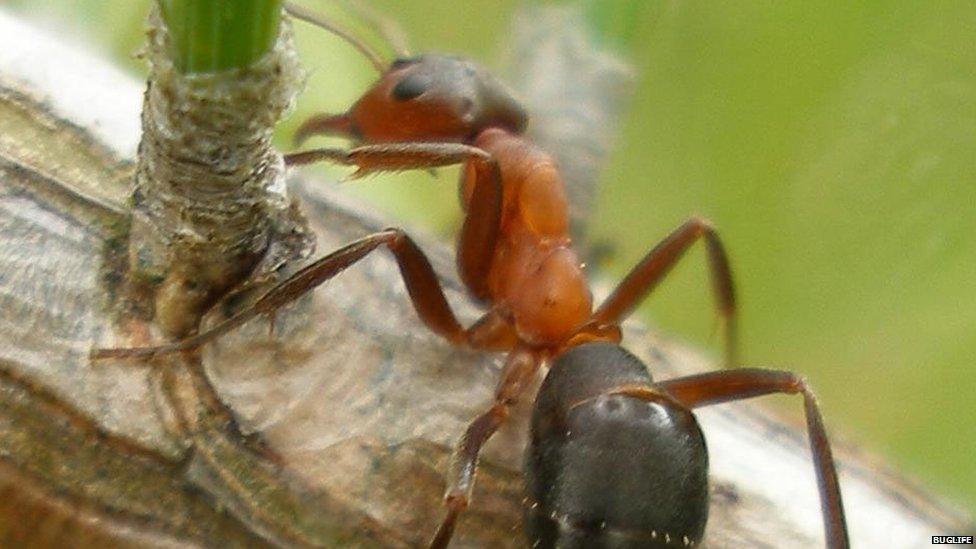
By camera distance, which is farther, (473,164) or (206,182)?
(473,164)

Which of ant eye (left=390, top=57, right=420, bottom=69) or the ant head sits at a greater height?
ant eye (left=390, top=57, right=420, bottom=69)

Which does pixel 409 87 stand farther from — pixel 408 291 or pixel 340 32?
pixel 408 291

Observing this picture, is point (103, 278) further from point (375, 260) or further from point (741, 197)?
point (741, 197)

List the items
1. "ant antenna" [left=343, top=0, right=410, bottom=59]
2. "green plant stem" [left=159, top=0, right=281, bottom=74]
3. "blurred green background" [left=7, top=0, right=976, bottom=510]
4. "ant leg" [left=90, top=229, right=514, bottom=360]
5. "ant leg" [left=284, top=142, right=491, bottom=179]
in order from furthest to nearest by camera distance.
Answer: "blurred green background" [left=7, top=0, right=976, bottom=510], "ant antenna" [left=343, top=0, right=410, bottom=59], "ant leg" [left=284, top=142, right=491, bottom=179], "ant leg" [left=90, top=229, right=514, bottom=360], "green plant stem" [left=159, top=0, right=281, bottom=74]

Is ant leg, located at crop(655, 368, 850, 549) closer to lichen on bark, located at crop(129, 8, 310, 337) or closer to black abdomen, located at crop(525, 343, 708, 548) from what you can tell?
black abdomen, located at crop(525, 343, 708, 548)

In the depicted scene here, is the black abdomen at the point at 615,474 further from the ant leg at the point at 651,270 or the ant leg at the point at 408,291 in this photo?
the ant leg at the point at 651,270

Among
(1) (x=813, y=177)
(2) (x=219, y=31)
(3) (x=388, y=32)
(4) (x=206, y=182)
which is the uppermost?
(2) (x=219, y=31)

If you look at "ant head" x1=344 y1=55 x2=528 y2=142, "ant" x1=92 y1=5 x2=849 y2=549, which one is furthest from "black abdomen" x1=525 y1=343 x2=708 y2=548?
"ant head" x1=344 y1=55 x2=528 y2=142

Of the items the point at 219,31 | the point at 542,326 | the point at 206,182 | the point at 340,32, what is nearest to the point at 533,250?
the point at 542,326
